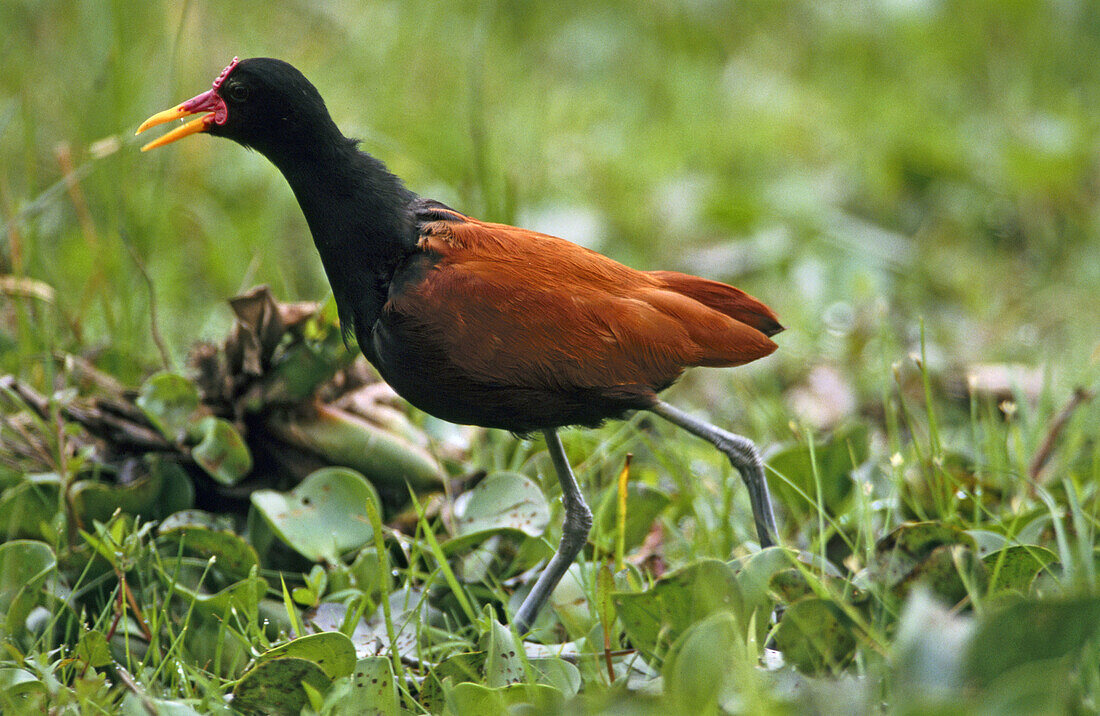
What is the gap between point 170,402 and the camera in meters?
2.41

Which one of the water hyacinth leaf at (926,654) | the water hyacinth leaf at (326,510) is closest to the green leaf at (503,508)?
the water hyacinth leaf at (326,510)

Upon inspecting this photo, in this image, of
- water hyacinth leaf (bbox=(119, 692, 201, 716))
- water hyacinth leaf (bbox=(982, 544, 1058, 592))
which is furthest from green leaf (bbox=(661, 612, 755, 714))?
water hyacinth leaf (bbox=(119, 692, 201, 716))

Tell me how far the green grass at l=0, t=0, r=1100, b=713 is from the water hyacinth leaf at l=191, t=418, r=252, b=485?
8.1 inches

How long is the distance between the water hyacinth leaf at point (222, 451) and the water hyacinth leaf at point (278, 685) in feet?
2.31

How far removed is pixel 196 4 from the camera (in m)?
5.04

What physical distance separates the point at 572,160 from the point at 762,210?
1073 millimetres

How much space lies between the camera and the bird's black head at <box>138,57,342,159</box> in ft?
6.53

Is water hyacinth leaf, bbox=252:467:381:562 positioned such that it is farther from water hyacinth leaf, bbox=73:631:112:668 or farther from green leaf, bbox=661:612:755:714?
green leaf, bbox=661:612:755:714

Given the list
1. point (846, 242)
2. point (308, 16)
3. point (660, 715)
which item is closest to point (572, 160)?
point (846, 242)

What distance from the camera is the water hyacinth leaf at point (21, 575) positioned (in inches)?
79.4

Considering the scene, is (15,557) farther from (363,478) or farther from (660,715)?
Answer: (660,715)

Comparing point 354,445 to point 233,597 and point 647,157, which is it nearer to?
Answer: point 233,597

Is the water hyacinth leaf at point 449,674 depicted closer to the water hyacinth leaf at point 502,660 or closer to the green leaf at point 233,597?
the water hyacinth leaf at point 502,660

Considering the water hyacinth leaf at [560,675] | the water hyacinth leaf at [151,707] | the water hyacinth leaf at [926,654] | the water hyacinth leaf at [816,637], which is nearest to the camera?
the water hyacinth leaf at [926,654]
